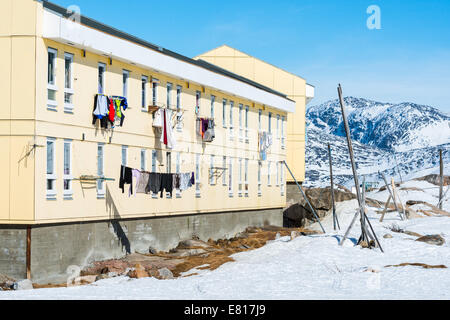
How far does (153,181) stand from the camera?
103ft

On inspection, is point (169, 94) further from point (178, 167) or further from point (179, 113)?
point (178, 167)

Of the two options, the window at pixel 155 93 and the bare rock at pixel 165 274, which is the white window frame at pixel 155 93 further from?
the bare rock at pixel 165 274

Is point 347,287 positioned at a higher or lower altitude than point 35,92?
lower

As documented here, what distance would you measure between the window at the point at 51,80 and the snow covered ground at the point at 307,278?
250 inches

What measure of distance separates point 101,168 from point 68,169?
2.32 m

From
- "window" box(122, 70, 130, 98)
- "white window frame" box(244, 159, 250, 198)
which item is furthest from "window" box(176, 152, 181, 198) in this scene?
"white window frame" box(244, 159, 250, 198)

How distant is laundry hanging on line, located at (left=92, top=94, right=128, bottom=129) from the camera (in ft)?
90.2

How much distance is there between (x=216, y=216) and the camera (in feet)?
130

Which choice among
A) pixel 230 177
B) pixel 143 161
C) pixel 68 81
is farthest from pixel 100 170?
pixel 230 177

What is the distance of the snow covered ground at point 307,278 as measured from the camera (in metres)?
18.3

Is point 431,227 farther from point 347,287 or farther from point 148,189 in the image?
point 347,287

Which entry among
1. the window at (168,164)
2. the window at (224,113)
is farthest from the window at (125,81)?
the window at (224,113)

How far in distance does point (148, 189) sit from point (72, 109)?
19.6 feet
